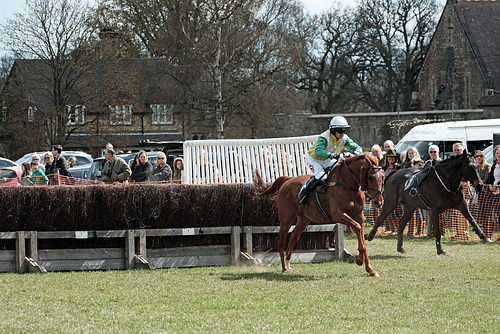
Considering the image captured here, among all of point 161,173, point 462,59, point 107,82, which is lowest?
point 161,173

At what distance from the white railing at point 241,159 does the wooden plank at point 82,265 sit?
5724 mm

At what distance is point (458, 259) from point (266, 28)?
133 feet

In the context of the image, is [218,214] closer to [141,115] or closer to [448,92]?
[141,115]

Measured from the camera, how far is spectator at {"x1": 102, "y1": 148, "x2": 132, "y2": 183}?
18119mm

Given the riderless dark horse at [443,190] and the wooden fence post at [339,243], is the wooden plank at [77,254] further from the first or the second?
the riderless dark horse at [443,190]

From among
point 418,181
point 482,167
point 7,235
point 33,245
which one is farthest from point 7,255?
point 482,167

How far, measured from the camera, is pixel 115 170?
18297 millimetres

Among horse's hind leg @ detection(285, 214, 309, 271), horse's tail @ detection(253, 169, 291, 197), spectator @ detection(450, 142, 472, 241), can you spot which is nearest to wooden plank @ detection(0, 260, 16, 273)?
horse's tail @ detection(253, 169, 291, 197)

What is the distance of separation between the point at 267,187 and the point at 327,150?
1381 millimetres

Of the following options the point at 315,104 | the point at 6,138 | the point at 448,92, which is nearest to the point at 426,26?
the point at 448,92

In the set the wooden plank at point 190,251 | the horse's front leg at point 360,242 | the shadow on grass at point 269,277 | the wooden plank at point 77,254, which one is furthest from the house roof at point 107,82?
the horse's front leg at point 360,242

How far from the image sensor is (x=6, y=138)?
62781mm

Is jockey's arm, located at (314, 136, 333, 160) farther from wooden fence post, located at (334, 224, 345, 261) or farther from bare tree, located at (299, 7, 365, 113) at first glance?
bare tree, located at (299, 7, 365, 113)

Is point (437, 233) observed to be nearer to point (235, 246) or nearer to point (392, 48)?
point (235, 246)
